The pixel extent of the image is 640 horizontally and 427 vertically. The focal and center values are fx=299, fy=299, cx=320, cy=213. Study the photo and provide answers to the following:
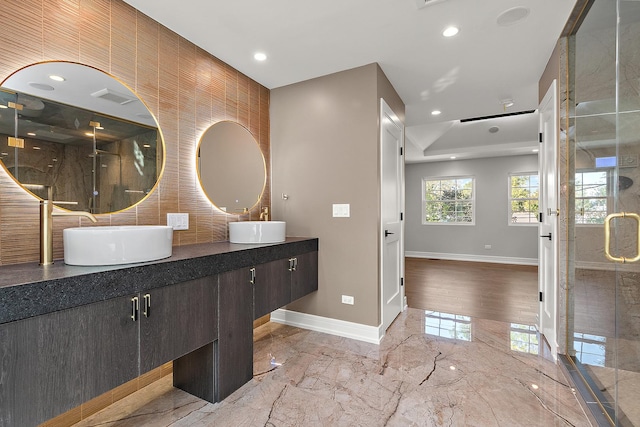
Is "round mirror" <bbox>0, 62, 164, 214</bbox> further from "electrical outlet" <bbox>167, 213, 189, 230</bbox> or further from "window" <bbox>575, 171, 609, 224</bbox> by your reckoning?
"window" <bbox>575, 171, 609, 224</bbox>

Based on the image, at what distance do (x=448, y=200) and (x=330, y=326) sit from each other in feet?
18.1

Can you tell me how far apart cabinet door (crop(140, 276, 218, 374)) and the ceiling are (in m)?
1.74

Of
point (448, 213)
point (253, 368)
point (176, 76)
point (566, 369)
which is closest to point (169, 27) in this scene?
point (176, 76)

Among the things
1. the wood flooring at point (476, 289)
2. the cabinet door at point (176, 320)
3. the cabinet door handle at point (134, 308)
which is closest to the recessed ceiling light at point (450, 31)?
the cabinet door at point (176, 320)

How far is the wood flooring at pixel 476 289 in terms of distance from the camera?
341cm

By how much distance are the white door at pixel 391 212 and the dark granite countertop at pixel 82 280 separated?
1494 millimetres

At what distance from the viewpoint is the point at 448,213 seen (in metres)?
7.23

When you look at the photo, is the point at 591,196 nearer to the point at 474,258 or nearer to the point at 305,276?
the point at 305,276

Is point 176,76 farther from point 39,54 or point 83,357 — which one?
point 83,357

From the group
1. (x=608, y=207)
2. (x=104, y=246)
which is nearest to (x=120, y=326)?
(x=104, y=246)

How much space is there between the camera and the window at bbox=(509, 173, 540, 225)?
6.36 m

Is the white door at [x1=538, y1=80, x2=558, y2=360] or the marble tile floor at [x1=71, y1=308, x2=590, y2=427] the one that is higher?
the white door at [x1=538, y1=80, x2=558, y2=360]

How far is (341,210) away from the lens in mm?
2750

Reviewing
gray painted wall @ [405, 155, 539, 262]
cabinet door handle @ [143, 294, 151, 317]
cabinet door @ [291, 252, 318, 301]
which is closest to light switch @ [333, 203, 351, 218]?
cabinet door @ [291, 252, 318, 301]
